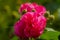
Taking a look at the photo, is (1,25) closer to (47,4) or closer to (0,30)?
(0,30)

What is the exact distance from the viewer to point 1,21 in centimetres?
282

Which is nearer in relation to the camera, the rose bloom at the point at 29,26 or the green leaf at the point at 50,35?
the rose bloom at the point at 29,26

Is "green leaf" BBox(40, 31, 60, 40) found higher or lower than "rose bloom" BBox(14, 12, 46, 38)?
lower

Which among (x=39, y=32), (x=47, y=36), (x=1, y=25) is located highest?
(x=39, y=32)

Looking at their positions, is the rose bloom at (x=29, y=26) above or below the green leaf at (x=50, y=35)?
above

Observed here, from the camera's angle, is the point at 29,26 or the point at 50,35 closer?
the point at 29,26

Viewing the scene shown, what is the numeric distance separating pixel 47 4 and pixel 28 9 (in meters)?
1.44

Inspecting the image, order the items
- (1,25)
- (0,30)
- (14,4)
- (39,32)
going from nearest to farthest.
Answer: (39,32), (0,30), (1,25), (14,4)

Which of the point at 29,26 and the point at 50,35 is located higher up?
the point at 29,26

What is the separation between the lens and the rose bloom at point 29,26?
51.2 inches

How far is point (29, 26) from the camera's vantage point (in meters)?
1.31

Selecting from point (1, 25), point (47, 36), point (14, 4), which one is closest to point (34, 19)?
point (47, 36)

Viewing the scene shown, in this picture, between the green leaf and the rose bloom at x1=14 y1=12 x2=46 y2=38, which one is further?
the green leaf

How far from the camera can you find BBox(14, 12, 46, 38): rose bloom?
1.30 m
